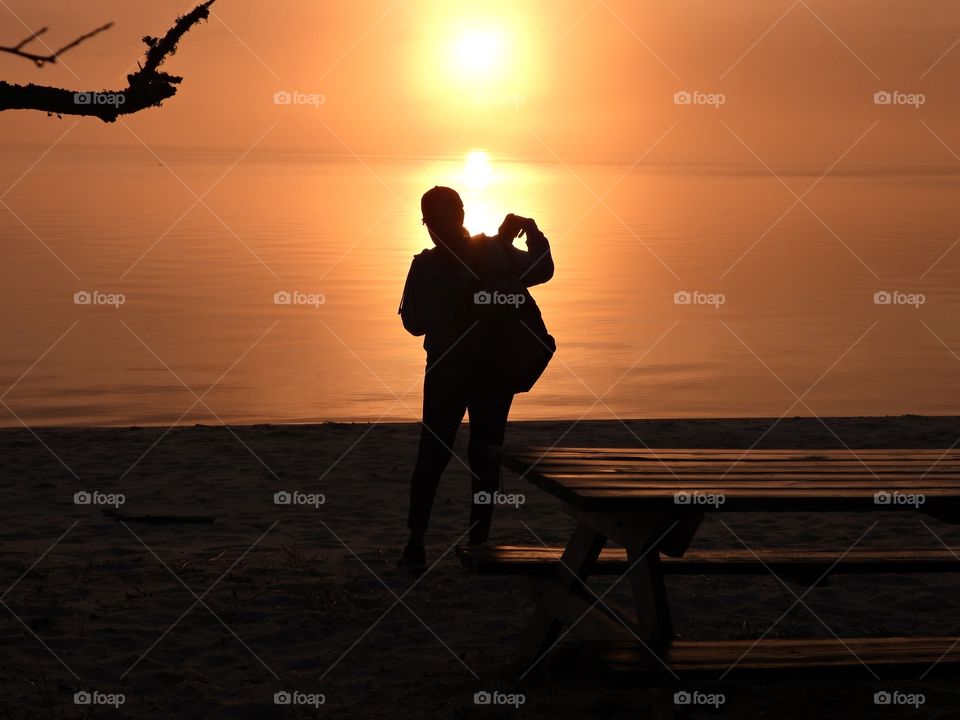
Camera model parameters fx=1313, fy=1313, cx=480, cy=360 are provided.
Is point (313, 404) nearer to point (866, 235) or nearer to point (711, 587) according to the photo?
point (711, 587)

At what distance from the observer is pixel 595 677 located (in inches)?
206

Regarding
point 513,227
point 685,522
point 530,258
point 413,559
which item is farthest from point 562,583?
point 513,227

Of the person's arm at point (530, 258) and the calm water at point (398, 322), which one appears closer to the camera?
the person's arm at point (530, 258)

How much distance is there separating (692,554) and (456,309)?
1.85 metres

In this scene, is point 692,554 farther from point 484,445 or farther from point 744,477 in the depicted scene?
point 484,445

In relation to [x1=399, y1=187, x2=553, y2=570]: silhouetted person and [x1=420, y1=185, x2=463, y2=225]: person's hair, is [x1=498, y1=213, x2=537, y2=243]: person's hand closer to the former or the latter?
[x1=399, y1=187, x2=553, y2=570]: silhouetted person

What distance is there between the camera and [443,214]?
6551 millimetres

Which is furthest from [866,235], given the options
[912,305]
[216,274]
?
[216,274]

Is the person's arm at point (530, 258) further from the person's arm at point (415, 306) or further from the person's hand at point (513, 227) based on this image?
the person's arm at point (415, 306)

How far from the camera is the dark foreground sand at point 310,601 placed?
5.04 meters

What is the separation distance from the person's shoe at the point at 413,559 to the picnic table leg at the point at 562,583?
1620mm

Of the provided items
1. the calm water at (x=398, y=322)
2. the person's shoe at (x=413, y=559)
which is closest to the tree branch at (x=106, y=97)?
the person's shoe at (x=413, y=559)

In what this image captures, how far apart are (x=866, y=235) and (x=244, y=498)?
35.7 meters

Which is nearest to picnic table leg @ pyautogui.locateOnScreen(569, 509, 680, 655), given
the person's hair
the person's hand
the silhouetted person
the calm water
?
the silhouetted person
